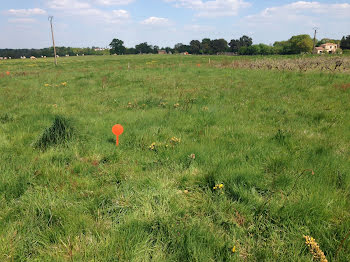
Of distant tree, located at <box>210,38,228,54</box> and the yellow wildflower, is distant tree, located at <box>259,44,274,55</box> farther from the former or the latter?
the yellow wildflower

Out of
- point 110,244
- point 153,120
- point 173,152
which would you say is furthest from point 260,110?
point 110,244

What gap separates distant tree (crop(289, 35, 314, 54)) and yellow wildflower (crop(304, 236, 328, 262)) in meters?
103

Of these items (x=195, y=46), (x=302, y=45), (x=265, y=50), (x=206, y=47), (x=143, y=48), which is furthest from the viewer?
(x=143, y=48)

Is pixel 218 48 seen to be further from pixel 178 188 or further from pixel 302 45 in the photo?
pixel 178 188

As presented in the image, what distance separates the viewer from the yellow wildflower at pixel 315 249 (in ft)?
6.52

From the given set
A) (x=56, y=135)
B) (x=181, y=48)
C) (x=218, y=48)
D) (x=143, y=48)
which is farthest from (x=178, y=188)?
(x=181, y=48)

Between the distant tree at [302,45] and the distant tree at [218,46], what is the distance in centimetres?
4444

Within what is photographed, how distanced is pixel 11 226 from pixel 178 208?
1.86 metres

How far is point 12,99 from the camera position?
977cm

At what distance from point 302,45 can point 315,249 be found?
103804mm

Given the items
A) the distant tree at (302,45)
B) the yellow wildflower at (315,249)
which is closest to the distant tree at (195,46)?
the distant tree at (302,45)

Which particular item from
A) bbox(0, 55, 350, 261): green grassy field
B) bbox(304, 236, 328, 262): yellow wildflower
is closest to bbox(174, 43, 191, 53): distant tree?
bbox(0, 55, 350, 261): green grassy field

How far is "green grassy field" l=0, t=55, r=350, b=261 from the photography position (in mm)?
2215

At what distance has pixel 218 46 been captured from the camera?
130625mm
